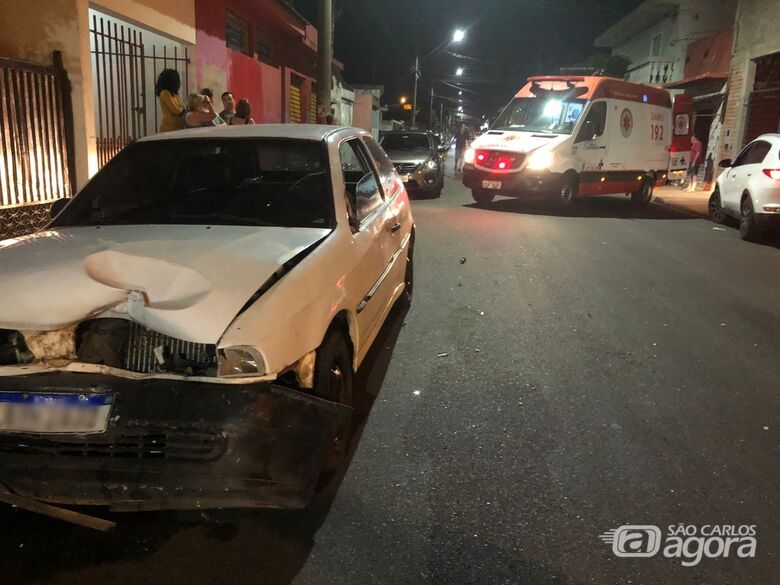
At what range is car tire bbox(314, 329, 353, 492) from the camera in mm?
2945

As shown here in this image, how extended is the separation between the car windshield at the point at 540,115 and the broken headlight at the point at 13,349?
12.3m

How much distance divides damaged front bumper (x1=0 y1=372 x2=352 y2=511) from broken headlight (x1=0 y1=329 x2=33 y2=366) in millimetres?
89

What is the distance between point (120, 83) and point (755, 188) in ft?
33.5

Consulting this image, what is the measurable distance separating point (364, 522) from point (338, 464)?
1.33 ft

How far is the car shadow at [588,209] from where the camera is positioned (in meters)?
13.9

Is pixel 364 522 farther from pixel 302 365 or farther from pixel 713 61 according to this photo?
pixel 713 61

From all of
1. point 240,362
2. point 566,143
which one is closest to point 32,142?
point 240,362

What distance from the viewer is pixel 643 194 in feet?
53.5

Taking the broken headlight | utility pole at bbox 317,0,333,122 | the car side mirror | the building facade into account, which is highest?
the building facade

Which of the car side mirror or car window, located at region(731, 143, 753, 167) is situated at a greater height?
car window, located at region(731, 143, 753, 167)

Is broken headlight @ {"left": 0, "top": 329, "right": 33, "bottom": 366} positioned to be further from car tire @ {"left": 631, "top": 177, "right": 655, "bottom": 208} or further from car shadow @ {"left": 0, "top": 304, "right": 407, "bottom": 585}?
car tire @ {"left": 631, "top": 177, "right": 655, "bottom": 208}

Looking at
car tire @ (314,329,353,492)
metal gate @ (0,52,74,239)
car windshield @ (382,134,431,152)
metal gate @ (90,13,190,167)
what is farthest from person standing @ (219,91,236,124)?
car tire @ (314,329,353,492)

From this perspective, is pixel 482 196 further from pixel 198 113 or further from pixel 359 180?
pixel 359 180

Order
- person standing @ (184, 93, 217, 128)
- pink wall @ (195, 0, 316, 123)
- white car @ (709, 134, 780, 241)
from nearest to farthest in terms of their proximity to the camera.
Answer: person standing @ (184, 93, 217, 128) → white car @ (709, 134, 780, 241) → pink wall @ (195, 0, 316, 123)
